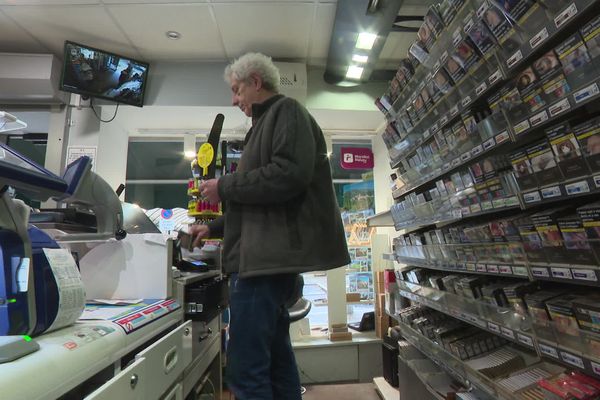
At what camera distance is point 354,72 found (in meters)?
3.27

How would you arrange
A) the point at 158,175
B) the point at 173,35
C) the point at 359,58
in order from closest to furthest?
the point at 173,35, the point at 359,58, the point at 158,175

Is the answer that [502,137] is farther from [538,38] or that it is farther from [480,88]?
[538,38]

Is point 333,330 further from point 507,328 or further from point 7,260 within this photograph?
point 7,260

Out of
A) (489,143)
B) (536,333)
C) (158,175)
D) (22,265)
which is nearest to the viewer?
(22,265)

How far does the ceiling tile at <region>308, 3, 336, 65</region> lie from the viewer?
8.79 ft

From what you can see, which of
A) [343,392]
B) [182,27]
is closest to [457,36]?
[182,27]

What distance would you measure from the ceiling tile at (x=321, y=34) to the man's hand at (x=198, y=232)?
196 centimetres

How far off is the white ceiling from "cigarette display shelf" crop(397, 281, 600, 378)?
215 cm

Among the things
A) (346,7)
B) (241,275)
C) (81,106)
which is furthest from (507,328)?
(81,106)

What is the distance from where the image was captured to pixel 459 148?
63.4 inches

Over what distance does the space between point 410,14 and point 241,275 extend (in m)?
2.51

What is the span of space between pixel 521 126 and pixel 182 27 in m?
2.62

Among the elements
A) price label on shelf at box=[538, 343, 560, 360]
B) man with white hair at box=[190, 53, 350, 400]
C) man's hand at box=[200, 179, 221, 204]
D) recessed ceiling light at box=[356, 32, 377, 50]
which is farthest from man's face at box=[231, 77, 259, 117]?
recessed ceiling light at box=[356, 32, 377, 50]

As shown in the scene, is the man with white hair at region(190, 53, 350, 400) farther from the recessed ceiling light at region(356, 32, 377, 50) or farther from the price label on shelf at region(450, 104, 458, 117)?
the recessed ceiling light at region(356, 32, 377, 50)
